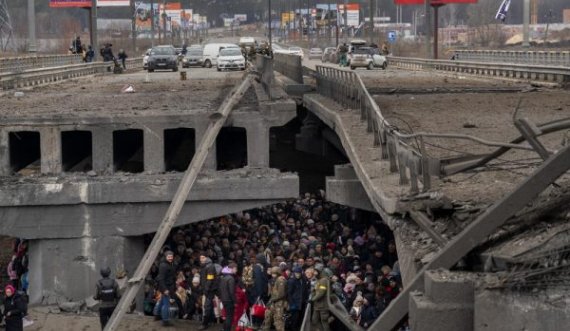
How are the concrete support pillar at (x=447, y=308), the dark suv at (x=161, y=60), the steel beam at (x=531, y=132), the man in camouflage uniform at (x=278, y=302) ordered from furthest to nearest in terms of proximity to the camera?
the dark suv at (x=161, y=60)
the man in camouflage uniform at (x=278, y=302)
the steel beam at (x=531, y=132)
the concrete support pillar at (x=447, y=308)

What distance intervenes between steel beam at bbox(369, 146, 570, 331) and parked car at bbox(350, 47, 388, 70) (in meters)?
59.5

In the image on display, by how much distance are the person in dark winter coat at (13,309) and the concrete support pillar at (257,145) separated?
289 inches

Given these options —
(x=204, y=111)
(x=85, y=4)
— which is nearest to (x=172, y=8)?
(x=85, y=4)

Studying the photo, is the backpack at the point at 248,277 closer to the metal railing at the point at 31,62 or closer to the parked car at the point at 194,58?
the metal railing at the point at 31,62

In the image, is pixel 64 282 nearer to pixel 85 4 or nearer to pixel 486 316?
pixel 486 316

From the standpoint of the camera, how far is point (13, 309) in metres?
16.3

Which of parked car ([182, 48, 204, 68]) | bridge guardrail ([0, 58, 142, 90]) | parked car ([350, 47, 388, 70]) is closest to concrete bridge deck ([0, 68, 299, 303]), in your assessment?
bridge guardrail ([0, 58, 142, 90])

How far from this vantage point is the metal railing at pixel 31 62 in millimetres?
46422

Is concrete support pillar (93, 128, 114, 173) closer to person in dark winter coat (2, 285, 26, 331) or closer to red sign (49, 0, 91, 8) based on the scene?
person in dark winter coat (2, 285, 26, 331)

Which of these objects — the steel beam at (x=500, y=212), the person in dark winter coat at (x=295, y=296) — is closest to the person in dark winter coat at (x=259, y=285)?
the person in dark winter coat at (x=295, y=296)

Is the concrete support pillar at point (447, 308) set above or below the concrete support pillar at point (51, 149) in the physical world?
above

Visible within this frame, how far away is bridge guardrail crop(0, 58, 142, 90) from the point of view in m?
39.6

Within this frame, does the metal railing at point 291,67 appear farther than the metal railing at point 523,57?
No

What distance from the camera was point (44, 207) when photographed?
20812mm
